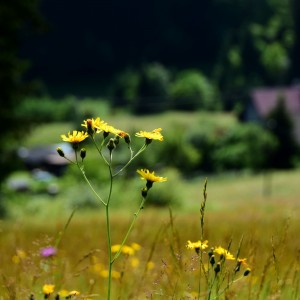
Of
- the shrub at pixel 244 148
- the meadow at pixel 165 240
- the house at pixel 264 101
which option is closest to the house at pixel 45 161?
the meadow at pixel 165 240

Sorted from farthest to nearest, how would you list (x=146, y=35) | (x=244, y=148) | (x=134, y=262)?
1. (x=146, y=35)
2. (x=244, y=148)
3. (x=134, y=262)

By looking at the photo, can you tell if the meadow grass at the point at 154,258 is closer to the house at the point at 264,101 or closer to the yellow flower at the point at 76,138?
the yellow flower at the point at 76,138

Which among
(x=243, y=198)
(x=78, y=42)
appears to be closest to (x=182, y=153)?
(x=243, y=198)

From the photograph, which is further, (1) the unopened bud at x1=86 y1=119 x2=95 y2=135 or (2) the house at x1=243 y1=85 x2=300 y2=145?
(2) the house at x1=243 y1=85 x2=300 y2=145

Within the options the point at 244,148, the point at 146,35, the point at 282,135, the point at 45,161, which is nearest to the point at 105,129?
the point at 282,135

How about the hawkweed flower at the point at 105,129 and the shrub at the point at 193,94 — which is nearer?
the hawkweed flower at the point at 105,129

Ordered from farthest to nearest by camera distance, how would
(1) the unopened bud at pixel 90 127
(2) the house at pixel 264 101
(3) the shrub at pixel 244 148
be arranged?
(2) the house at pixel 264 101
(3) the shrub at pixel 244 148
(1) the unopened bud at pixel 90 127

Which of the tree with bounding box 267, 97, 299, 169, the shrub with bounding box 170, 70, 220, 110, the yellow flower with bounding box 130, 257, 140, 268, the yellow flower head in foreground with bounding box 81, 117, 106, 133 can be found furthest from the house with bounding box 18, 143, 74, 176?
the yellow flower head in foreground with bounding box 81, 117, 106, 133

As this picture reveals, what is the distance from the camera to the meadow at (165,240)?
1961 mm

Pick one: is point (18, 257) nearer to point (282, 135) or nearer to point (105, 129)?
point (105, 129)

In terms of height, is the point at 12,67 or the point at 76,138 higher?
the point at 76,138

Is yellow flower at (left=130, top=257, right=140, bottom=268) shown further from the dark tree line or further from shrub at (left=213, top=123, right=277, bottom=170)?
the dark tree line

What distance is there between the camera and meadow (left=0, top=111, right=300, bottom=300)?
1961 millimetres

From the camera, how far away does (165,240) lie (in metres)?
2.12
